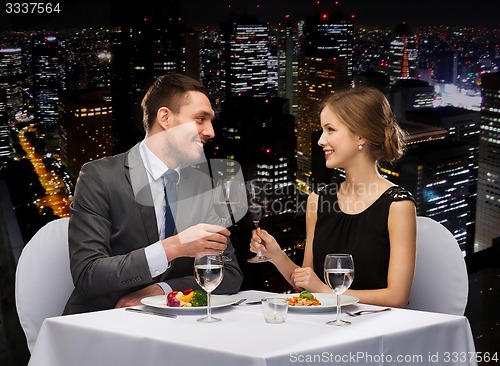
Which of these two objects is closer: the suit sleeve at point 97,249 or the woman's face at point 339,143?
the suit sleeve at point 97,249

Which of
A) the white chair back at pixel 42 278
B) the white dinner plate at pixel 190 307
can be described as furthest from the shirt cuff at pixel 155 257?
the white chair back at pixel 42 278

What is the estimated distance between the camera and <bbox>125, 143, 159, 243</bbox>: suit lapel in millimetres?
2412

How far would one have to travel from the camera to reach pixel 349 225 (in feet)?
8.66

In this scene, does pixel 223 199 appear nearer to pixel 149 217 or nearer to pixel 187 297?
pixel 149 217

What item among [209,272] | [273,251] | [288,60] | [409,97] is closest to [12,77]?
[288,60]

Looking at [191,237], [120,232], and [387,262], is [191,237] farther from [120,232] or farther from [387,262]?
[387,262]

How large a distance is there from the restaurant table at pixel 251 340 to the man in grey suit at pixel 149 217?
0.89 feet

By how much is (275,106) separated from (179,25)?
0.73m

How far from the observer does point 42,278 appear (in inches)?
96.2

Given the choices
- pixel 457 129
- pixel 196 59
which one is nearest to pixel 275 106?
pixel 196 59

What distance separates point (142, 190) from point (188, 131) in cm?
30

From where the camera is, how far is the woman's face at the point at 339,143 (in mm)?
2592

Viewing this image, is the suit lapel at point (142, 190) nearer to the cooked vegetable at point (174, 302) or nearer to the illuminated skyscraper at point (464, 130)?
the cooked vegetable at point (174, 302)

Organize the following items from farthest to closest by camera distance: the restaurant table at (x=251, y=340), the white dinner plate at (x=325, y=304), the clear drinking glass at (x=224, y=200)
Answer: the clear drinking glass at (x=224, y=200) < the white dinner plate at (x=325, y=304) < the restaurant table at (x=251, y=340)
